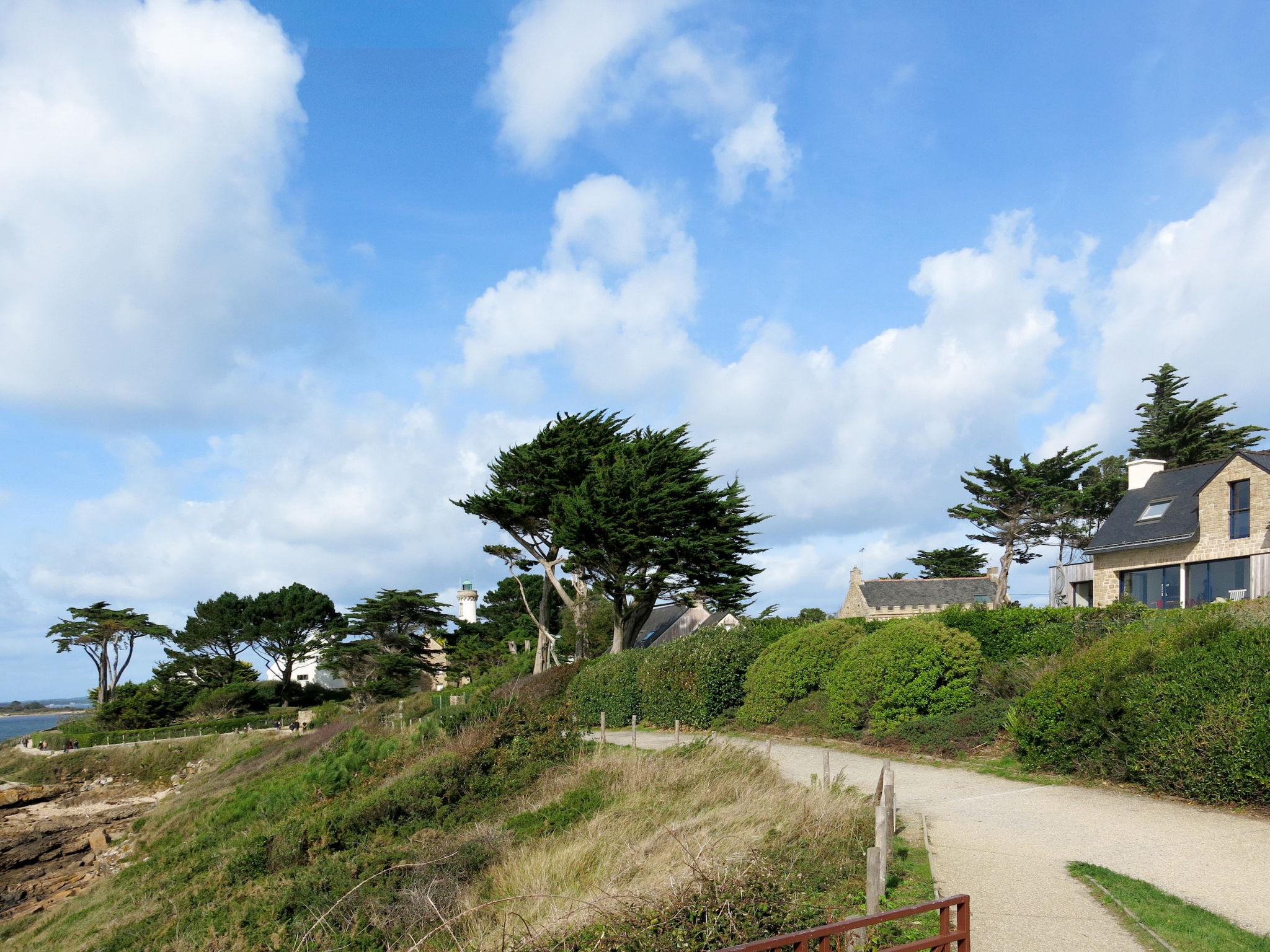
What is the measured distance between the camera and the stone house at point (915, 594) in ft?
166

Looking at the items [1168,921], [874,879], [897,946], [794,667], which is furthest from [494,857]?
[794,667]

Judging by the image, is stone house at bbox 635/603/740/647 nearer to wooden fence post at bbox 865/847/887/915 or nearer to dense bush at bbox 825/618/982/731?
dense bush at bbox 825/618/982/731

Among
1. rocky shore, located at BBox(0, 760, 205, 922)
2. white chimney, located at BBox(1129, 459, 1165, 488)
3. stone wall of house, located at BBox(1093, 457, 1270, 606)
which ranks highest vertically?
white chimney, located at BBox(1129, 459, 1165, 488)

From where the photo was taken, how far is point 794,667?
20625 mm

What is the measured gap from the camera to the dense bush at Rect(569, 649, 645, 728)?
26188 millimetres

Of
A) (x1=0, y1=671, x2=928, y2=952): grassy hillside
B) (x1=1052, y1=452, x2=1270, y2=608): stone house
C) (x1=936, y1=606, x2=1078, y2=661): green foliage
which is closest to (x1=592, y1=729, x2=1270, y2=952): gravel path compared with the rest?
(x1=0, y1=671, x2=928, y2=952): grassy hillside

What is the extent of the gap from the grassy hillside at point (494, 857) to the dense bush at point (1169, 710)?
16.6ft

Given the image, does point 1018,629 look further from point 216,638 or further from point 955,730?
point 216,638

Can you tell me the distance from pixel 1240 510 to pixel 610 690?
2002 cm

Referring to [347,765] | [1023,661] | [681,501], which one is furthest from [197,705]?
[1023,661]

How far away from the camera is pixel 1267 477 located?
971 inches

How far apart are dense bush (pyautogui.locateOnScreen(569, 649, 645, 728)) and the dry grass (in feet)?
43.3

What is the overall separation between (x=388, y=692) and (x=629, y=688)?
31.3 metres

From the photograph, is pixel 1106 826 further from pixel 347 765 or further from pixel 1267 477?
pixel 1267 477
